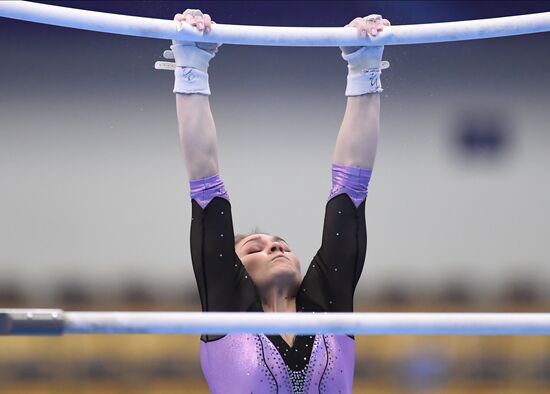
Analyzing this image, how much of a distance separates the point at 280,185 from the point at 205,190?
53.4 inches

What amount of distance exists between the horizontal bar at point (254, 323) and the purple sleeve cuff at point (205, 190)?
0.53 meters

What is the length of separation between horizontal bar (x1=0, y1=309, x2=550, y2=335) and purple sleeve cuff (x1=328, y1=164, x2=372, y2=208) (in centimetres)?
60

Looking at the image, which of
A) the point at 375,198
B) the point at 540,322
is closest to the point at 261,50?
the point at 375,198

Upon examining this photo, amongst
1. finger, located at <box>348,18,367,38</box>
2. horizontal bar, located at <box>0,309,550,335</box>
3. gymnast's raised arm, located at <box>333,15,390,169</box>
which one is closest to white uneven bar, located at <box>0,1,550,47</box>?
finger, located at <box>348,18,367,38</box>

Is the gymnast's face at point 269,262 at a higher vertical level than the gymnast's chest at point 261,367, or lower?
higher

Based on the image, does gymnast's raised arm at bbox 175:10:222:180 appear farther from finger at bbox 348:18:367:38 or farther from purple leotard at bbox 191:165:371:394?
finger at bbox 348:18:367:38

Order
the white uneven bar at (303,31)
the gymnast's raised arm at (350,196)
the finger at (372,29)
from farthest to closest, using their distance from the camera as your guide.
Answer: the gymnast's raised arm at (350,196)
the finger at (372,29)
the white uneven bar at (303,31)

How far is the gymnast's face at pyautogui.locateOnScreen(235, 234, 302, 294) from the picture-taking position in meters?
1.91

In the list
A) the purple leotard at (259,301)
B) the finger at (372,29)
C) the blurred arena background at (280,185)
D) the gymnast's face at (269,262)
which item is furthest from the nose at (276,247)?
the blurred arena background at (280,185)

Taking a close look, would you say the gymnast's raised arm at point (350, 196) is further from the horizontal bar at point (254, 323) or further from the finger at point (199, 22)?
the horizontal bar at point (254, 323)

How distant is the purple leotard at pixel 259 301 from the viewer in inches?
70.6

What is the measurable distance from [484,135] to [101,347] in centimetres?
191

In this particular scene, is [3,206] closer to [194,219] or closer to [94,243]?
[94,243]

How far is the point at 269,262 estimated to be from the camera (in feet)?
6.33
